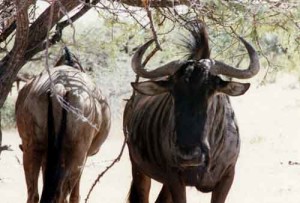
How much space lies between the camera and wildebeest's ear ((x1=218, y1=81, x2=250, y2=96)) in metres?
7.99

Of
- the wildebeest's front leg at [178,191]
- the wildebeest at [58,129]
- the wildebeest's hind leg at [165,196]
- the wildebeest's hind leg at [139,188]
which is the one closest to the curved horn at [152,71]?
the wildebeest at [58,129]

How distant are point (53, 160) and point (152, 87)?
1.36 metres

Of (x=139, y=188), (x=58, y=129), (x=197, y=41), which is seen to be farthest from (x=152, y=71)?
(x=139, y=188)

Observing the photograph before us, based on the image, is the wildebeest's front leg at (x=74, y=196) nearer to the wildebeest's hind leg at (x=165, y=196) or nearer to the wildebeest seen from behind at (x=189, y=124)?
the wildebeest seen from behind at (x=189, y=124)

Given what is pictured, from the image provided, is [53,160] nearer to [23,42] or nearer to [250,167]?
[23,42]

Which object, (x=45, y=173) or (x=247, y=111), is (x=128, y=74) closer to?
(x=247, y=111)

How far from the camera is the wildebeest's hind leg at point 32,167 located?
29.9 ft

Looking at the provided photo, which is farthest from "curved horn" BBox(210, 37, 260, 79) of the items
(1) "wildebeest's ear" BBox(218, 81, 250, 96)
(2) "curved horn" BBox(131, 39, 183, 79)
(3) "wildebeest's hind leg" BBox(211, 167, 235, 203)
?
(3) "wildebeest's hind leg" BBox(211, 167, 235, 203)

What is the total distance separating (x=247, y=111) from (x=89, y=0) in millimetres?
18743

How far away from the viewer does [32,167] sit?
9.20 meters

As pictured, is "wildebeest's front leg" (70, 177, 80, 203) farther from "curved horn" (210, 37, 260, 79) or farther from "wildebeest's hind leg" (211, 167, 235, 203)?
"curved horn" (210, 37, 260, 79)

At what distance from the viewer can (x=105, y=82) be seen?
73.6 ft

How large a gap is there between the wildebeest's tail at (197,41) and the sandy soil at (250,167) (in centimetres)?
154

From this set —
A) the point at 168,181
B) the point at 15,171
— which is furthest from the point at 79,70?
the point at 15,171
